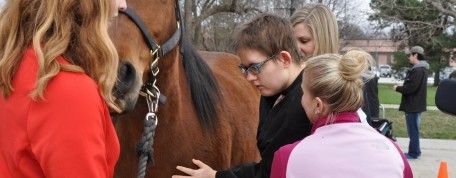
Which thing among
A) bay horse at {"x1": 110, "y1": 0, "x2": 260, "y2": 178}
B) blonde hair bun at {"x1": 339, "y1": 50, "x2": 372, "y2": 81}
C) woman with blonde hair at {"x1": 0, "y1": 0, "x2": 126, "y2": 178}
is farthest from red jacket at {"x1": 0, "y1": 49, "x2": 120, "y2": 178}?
blonde hair bun at {"x1": 339, "y1": 50, "x2": 372, "y2": 81}

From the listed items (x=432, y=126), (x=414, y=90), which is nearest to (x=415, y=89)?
(x=414, y=90)

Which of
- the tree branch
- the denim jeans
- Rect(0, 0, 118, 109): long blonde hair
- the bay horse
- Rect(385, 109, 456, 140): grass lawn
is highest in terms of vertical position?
Rect(0, 0, 118, 109): long blonde hair

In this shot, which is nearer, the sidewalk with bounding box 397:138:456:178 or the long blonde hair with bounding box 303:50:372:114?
the long blonde hair with bounding box 303:50:372:114

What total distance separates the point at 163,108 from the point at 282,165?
2.99ft

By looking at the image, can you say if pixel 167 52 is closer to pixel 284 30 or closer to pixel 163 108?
pixel 163 108

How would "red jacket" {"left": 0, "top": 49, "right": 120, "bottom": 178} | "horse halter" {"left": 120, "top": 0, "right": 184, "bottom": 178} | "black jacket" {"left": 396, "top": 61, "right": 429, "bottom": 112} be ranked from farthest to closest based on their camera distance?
"black jacket" {"left": 396, "top": 61, "right": 429, "bottom": 112} → "horse halter" {"left": 120, "top": 0, "right": 184, "bottom": 178} → "red jacket" {"left": 0, "top": 49, "right": 120, "bottom": 178}

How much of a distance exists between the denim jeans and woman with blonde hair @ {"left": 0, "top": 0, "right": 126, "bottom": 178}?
760 centimetres

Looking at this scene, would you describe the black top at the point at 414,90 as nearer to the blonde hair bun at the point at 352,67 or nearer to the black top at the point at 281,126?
the black top at the point at 281,126

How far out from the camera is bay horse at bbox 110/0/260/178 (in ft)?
7.50

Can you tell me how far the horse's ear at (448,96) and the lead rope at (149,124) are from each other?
1.12 metres

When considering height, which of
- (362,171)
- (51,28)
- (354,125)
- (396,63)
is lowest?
(396,63)

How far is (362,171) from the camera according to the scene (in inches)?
71.2

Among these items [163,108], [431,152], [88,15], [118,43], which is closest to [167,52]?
[163,108]

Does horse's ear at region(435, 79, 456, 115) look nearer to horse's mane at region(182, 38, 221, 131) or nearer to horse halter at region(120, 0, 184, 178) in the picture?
horse halter at region(120, 0, 184, 178)
